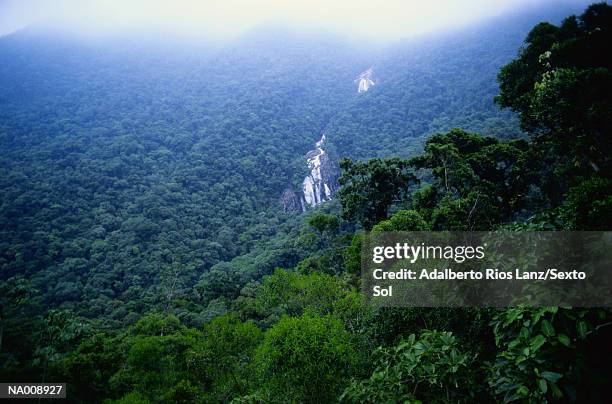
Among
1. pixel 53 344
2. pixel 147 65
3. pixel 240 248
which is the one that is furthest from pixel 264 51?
pixel 53 344

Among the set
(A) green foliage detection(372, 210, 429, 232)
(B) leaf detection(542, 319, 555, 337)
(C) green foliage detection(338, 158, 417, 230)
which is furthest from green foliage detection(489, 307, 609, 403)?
(C) green foliage detection(338, 158, 417, 230)

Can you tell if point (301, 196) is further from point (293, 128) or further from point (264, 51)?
point (264, 51)

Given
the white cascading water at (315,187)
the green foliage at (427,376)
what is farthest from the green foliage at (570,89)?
the white cascading water at (315,187)

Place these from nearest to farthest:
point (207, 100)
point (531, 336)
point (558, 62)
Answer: point (531, 336) → point (558, 62) → point (207, 100)

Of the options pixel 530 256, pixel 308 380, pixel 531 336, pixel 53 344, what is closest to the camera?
pixel 531 336

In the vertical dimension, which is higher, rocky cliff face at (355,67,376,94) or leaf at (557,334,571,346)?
rocky cliff face at (355,67,376,94)

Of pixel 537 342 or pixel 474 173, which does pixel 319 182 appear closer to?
pixel 474 173

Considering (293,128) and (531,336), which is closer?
(531,336)

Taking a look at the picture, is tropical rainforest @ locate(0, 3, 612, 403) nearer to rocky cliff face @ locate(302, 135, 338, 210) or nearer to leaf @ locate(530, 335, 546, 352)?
leaf @ locate(530, 335, 546, 352)
